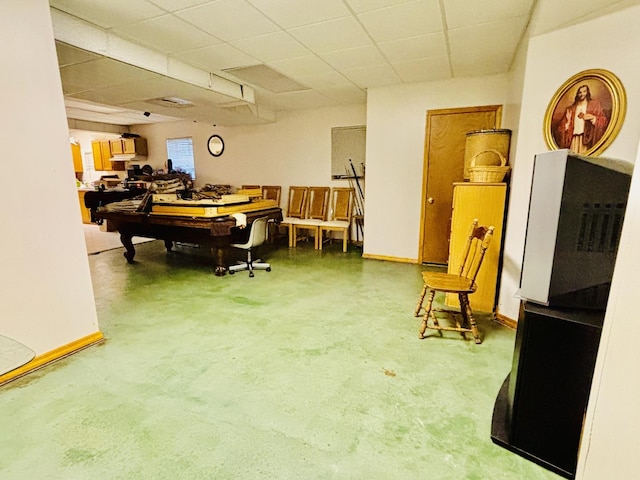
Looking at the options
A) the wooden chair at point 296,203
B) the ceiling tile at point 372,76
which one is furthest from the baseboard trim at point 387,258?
the ceiling tile at point 372,76

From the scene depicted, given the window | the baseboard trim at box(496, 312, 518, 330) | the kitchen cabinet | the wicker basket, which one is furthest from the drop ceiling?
the kitchen cabinet

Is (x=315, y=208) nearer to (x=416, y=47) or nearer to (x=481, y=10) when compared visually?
Result: (x=416, y=47)

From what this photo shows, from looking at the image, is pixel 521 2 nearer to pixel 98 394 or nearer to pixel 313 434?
pixel 313 434

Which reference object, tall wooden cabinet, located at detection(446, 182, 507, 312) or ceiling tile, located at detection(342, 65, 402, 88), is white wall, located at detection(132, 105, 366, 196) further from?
tall wooden cabinet, located at detection(446, 182, 507, 312)

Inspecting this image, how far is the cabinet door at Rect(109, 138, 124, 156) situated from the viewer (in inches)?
332

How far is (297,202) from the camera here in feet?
21.2

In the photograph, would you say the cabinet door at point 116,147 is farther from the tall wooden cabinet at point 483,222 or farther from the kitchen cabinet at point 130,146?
the tall wooden cabinet at point 483,222

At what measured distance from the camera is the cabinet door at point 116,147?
27.7ft

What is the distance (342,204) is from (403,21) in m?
3.48

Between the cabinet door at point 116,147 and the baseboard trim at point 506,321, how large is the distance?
30.0ft

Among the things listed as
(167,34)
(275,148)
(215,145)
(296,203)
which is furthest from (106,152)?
(167,34)

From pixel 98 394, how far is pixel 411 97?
4.75 m

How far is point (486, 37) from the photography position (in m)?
3.06

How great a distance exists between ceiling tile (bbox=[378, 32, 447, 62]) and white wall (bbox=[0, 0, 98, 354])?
2.77 meters
